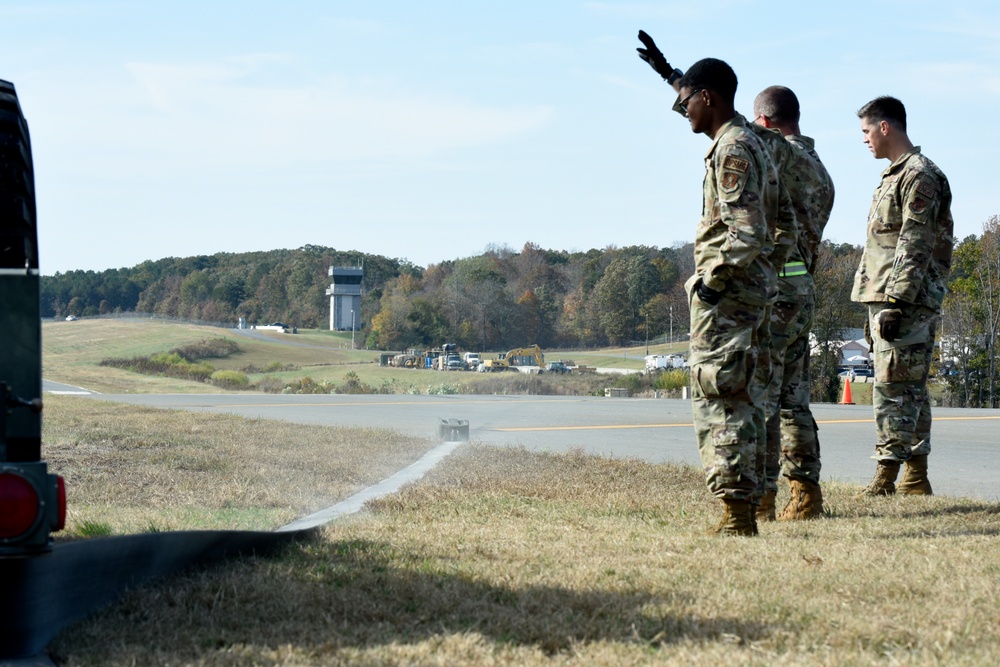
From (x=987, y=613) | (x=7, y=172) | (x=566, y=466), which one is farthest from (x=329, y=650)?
(x=566, y=466)

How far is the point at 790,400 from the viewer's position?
6402mm

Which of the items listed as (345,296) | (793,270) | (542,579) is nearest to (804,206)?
(793,270)

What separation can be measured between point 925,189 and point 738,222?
7.23ft

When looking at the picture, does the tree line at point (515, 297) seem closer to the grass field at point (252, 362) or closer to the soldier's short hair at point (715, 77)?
the grass field at point (252, 362)

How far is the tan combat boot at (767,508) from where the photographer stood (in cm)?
617

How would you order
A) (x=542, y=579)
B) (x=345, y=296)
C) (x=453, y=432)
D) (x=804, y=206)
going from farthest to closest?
(x=345, y=296)
(x=453, y=432)
(x=804, y=206)
(x=542, y=579)

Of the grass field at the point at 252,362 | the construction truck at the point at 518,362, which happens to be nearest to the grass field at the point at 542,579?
the grass field at the point at 252,362

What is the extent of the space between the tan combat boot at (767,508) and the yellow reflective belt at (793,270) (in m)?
1.22

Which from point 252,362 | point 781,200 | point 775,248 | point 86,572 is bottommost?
point 252,362

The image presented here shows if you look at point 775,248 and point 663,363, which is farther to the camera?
point 663,363

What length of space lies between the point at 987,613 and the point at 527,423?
1163 cm

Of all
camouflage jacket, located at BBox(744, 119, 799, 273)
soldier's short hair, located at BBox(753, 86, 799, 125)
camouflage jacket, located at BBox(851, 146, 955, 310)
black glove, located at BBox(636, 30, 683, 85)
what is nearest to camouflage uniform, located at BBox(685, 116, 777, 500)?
camouflage jacket, located at BBox(744, 119, 799, 273)

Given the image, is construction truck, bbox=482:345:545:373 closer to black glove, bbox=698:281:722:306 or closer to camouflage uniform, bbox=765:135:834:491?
camouflage uniform, bbox=765:135:834:491

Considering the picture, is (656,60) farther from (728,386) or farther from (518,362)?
(518,362)
